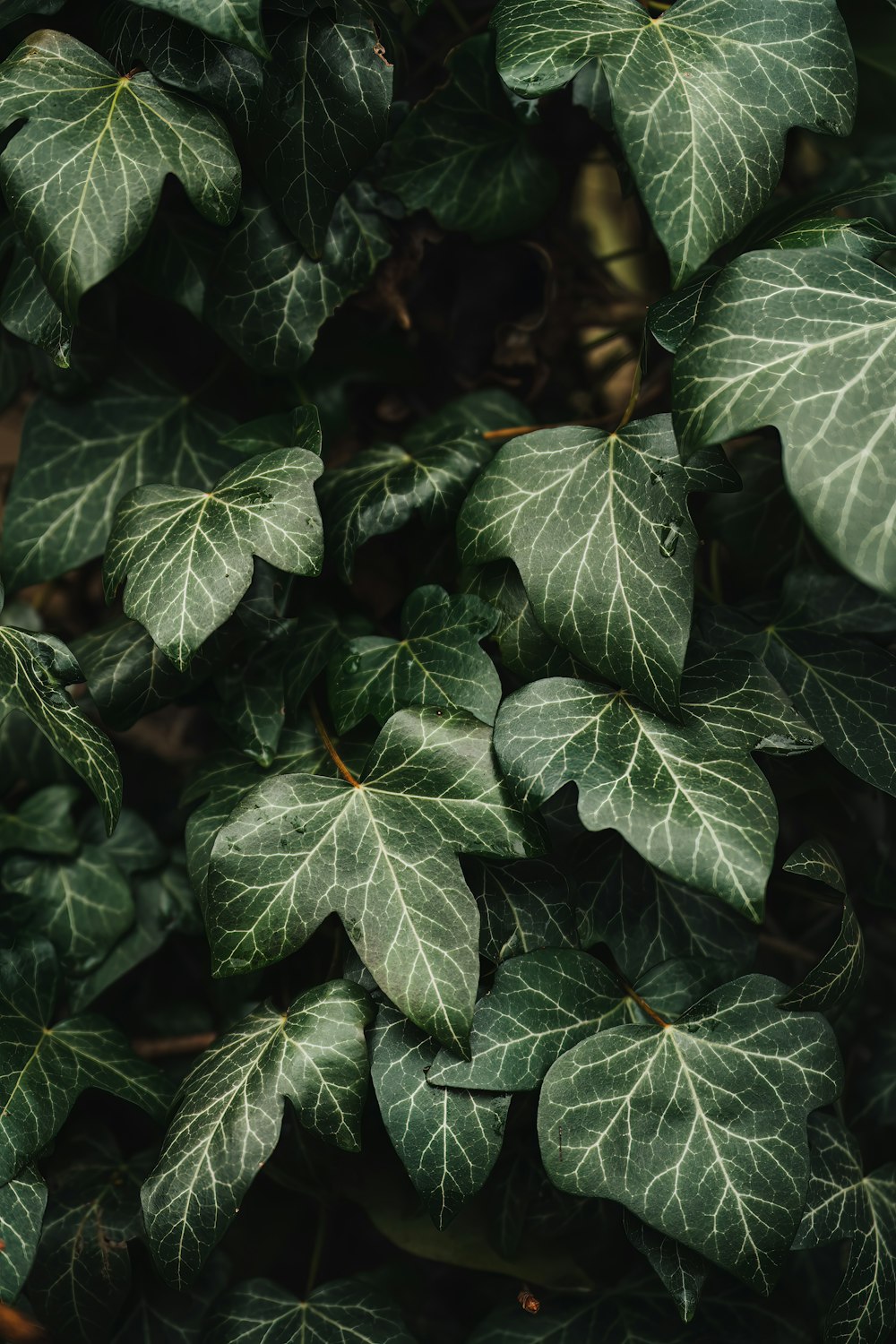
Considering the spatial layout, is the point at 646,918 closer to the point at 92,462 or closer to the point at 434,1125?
the point at 434,1125

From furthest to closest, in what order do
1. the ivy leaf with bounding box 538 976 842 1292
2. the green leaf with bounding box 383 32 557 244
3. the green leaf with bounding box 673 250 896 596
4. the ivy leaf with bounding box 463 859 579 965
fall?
the green leaf with bounding box 383 32 557 244, the ivy leaf with bounding box 463 859 579 965, the ivy leaf with bounding box 538 976 842 1292, the green leaf with bounding box 673 250 896 596

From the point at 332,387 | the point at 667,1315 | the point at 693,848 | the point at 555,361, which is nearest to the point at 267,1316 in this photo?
the point at 667,1315

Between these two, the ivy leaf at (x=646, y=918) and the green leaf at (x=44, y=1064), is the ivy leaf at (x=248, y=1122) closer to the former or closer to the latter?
the green leaf at (x=44, y=1064)

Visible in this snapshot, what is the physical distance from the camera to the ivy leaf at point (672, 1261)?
2.35ft

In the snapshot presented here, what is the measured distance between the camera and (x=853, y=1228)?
2.62 ft

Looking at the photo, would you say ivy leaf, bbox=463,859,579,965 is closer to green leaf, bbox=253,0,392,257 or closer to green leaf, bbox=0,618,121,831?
green leaf, bbox=0,618,121,831

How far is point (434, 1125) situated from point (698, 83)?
79 cm

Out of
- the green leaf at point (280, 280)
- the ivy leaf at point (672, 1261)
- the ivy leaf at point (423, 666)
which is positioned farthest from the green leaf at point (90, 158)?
the ivy leaf at point (672, 1261)

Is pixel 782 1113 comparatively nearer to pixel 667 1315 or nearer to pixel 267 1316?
pixel 667 1315

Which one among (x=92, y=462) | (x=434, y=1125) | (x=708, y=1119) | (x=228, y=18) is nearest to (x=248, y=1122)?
(x=434, y=1125)

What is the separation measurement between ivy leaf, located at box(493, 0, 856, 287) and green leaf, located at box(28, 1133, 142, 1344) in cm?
91

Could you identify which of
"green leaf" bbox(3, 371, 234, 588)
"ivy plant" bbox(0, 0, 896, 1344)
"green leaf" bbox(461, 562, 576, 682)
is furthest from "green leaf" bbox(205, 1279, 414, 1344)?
"green leaf" bbox(3, 371, 234, 588)

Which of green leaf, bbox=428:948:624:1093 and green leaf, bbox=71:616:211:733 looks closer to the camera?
green leaf, bbox=428:948:624:1093

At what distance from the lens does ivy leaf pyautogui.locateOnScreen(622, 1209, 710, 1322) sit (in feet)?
2.35
